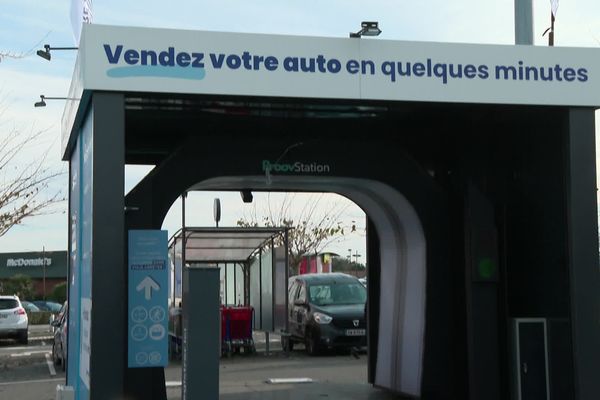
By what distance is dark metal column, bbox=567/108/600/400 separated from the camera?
32.9ft

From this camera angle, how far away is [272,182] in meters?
11.9

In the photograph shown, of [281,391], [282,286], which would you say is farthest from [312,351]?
[281,391]

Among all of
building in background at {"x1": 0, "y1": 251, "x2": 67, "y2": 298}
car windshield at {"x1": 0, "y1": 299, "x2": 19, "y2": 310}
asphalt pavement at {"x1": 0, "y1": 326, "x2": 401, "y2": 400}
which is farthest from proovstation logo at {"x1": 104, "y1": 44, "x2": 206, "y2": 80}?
building in background at {"x1": 0, "y1": 251, "x2": 67, "y2": 298}

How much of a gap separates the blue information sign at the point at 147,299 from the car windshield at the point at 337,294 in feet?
37.8

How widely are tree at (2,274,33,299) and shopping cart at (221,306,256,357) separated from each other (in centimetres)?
4663

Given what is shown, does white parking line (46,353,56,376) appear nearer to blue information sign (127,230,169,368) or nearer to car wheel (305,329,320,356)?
car wheel (305,329,320,356)

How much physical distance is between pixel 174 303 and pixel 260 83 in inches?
498

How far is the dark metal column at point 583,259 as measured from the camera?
1002 centimetres

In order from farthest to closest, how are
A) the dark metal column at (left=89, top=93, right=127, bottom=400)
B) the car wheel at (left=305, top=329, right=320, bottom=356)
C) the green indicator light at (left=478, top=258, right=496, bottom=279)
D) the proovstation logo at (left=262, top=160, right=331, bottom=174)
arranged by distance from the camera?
1. the car wheel at (left=305, top=329, right=320, bottom=356)
2. the proovstation logo at (left=262, top=160, right=331, bottom=174)
3. the green indicator light at (left=478, top=258, right=496, bottom=279)
4. the dark metal column at (left=89, top=93, right=127, bottom=400)

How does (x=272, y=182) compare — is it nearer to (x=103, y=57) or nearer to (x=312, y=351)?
(x=103, y=57)

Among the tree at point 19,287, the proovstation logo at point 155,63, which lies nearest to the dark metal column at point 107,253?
the proovstation logo at point 155,63

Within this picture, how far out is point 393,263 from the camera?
12844 millimetres

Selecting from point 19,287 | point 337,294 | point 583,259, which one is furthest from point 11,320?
point 19,287

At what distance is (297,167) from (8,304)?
58.0 feet
